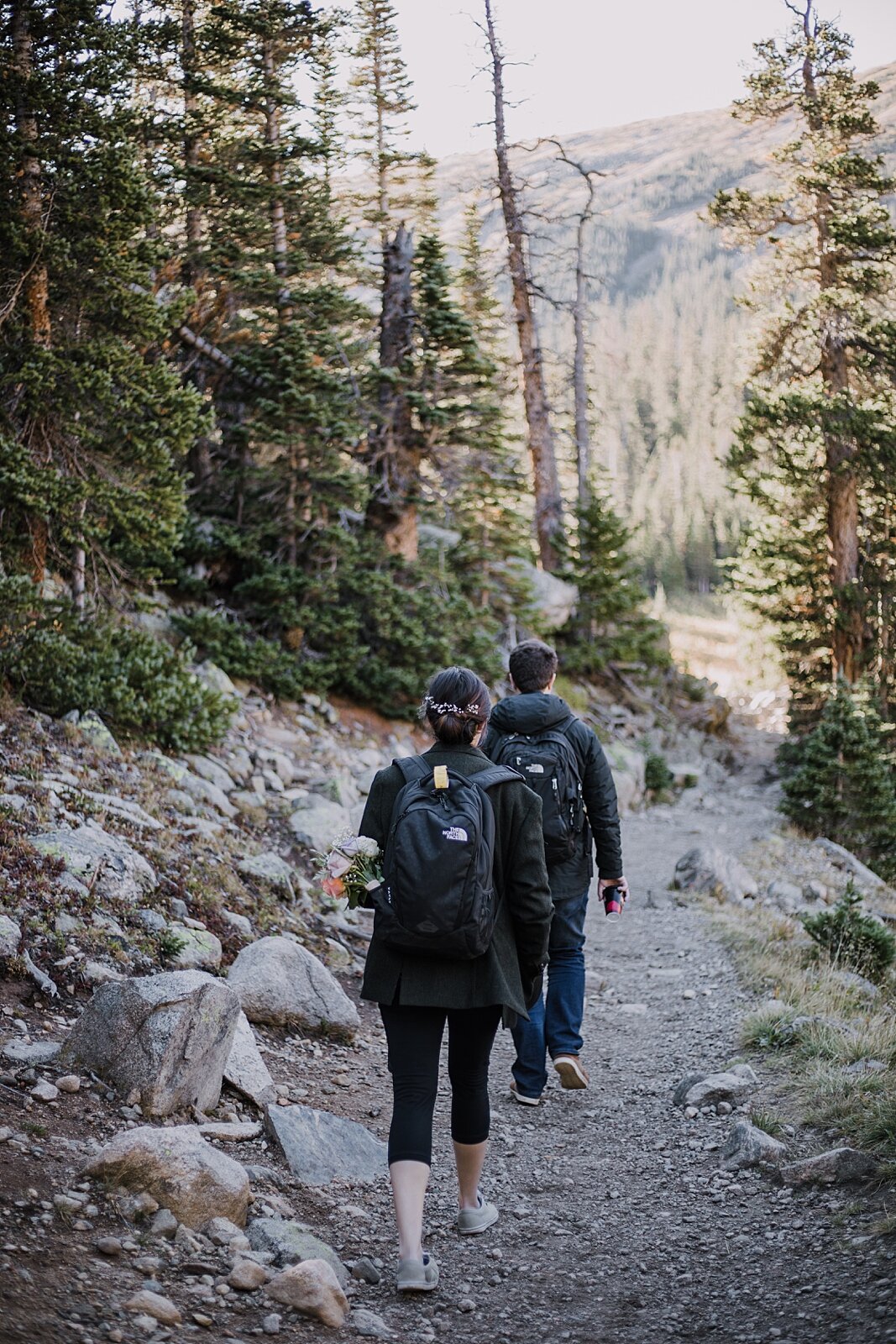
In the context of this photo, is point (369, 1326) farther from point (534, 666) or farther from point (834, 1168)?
point (534, 666)

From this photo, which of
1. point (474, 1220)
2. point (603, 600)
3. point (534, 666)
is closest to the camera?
point (474, 1220)

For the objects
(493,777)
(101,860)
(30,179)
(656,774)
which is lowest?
(656,774)

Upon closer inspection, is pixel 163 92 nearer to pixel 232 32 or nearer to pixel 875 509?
pixel 232 32

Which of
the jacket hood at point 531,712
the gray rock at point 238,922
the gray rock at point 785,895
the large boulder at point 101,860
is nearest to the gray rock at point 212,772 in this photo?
the gray rock at point 238,922

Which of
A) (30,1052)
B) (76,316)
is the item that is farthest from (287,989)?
(76,316)

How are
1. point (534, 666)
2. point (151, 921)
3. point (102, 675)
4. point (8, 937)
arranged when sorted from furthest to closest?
point (102, 675), point (151, 921), point (534, 666), point (8, 937)

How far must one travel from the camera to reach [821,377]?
20688 millimetres

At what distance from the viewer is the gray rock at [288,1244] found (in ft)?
11.6

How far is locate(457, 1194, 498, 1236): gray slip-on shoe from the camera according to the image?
4.01 metres

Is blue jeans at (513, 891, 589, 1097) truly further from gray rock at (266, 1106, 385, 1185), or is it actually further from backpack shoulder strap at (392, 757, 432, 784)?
backpack shoulder strap at (392, 757, 432, 784)

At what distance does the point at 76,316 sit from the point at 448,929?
8366 mm

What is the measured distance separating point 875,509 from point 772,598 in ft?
9.18

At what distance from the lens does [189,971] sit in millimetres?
4469

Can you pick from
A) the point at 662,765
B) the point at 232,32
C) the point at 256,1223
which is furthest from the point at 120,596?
the point at 662,765
